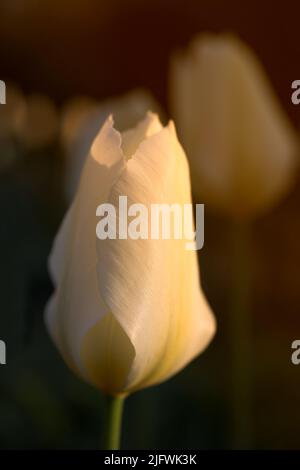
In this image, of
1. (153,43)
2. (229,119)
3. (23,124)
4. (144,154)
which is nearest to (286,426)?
(229,119)

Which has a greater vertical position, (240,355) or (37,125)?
(37,125)

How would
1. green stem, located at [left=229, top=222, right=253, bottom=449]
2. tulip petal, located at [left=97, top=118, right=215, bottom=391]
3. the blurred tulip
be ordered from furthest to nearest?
the blurred tulip < green stem, located at [left=229, top=222, right=253, bottom=449] < tulip petal, located at [left=97, top=118, right=215, bottom=391]

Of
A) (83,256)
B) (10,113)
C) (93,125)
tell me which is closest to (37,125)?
(10,113)

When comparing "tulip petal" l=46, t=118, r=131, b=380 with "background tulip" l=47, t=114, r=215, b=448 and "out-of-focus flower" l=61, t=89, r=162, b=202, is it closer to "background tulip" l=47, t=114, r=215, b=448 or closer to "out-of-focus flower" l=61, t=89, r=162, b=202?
"background tulip" l=47, t=114, r=215, b=448

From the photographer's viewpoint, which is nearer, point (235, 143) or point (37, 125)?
point (235, 143)

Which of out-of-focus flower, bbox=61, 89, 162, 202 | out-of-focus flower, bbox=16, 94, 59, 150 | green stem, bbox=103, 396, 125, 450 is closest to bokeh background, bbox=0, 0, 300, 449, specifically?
out-of-focus flower, bbox=16, 94, 59, 150

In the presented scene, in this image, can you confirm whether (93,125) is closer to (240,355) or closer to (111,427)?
(240,355)

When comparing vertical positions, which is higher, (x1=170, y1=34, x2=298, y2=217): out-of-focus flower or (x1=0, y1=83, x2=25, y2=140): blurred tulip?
(x1=0, y1=83, x2=25, y2=140): blurred tulip
